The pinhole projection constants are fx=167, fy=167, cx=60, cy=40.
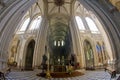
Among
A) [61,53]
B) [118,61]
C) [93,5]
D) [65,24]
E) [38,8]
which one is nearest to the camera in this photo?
[118,61]

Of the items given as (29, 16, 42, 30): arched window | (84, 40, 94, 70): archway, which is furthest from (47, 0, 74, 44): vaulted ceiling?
(84, 40, 94, 70): archway

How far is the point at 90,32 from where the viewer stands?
21109 millimetres

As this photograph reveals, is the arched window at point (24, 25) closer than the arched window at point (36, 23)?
Yes

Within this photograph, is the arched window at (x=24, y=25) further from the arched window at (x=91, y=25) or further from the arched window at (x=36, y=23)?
the arched window at (x=91, y=25)

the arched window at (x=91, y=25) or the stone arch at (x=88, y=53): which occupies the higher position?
the arched window at (x=91, y=25)

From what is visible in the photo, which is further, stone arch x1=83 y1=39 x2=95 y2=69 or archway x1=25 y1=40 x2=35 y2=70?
archway x1=25 y1=40 x2=35 y2=70

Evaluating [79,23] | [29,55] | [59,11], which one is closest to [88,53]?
[79,23]

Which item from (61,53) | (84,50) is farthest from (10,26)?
(61,53)

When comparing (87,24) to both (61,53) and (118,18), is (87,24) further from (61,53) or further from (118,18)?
(61,53)

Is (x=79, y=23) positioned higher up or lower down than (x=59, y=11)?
lower down

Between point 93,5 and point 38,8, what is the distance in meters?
10.8

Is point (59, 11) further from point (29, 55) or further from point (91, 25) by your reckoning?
point (29, 55)

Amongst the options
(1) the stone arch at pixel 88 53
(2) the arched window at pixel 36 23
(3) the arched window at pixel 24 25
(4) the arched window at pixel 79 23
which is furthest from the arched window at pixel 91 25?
(3) the arched window at pixel 24 25

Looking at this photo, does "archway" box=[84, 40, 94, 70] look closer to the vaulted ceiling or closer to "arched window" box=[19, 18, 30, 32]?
the vaulted ceiling
